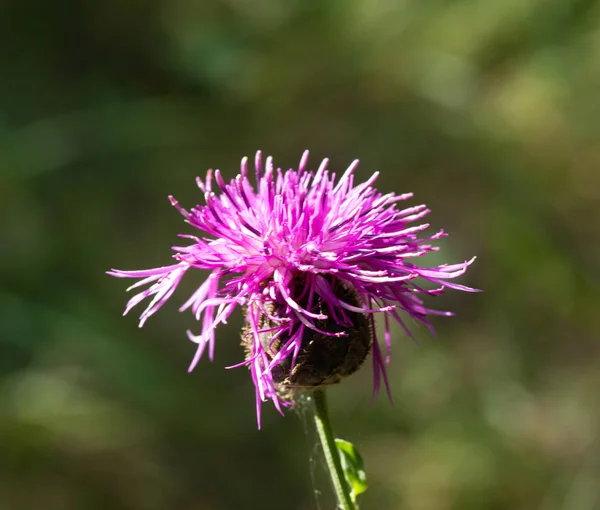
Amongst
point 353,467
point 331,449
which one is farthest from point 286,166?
point 331,449

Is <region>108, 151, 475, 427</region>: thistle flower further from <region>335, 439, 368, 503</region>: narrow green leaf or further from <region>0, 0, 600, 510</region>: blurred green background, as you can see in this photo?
<region>0, 0, 600, 510</region>: blurred green background

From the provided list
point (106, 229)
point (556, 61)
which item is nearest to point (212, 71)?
point (106, 229)

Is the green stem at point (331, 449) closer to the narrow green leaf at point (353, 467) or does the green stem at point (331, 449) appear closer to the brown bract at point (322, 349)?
the brown bract at point (322, 349)

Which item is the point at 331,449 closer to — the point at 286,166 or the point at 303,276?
the point at 303,276

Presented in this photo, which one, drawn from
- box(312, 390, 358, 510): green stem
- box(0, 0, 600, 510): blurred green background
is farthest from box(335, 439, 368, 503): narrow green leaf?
box(0, 0, 600, 510): blurred green background

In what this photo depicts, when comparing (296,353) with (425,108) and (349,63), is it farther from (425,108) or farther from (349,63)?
(349,63)

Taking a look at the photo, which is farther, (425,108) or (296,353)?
(425,108)
